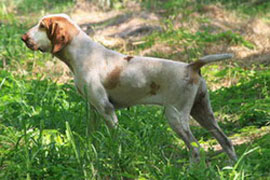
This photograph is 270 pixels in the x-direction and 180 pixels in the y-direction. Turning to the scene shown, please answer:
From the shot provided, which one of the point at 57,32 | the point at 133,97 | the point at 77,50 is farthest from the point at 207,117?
the point at 57,32

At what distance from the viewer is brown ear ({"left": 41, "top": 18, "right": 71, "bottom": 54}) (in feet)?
15.0

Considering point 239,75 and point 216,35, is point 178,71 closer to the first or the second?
point 239,75

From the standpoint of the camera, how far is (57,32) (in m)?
4.59

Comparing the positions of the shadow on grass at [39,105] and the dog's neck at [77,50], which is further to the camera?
the shadow on grass at [39,105]

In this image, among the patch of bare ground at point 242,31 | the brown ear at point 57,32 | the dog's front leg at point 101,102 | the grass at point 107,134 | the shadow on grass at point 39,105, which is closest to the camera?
the grass at point 107,134

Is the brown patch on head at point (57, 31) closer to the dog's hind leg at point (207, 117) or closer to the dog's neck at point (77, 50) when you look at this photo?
the dog's neck at point (77, 50)

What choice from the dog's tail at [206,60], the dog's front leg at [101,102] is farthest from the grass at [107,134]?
the dog's tail at [206,60]

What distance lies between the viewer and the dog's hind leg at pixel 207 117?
4.56m

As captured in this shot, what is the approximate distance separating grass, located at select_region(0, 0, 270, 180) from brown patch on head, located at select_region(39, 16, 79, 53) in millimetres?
716

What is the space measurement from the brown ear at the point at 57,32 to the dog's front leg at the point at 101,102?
0.56 meters

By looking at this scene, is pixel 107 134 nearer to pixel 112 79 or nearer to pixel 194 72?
pixel 112 79

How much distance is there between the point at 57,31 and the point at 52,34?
70 mm

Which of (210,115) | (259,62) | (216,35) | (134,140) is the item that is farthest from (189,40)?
(134,140)

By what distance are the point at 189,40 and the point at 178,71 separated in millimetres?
5653
